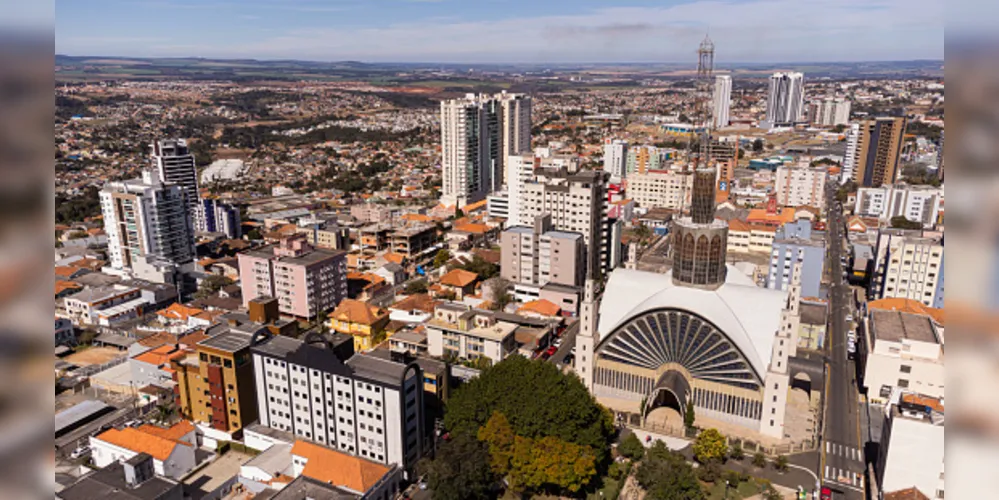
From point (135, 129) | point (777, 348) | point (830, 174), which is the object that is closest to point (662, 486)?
point (777, 348)

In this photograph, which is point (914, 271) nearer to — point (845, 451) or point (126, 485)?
point (845, 451)

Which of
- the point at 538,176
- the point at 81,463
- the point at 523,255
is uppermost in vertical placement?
the point at 538,176

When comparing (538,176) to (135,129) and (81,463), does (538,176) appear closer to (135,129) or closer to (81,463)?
(81,463)

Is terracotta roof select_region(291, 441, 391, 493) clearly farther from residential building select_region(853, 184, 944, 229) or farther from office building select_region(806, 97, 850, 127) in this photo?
office building select_region(806, 97, 850, 127)

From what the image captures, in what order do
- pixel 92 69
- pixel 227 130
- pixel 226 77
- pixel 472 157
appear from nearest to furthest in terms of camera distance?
pixel 472 157
pixel 227 130
pixel 92 69
pixel 226 77

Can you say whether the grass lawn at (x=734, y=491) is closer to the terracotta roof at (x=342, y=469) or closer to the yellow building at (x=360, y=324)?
the terracotta roof at (x=342, y=469)

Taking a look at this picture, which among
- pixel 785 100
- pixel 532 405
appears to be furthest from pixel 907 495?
pixel 785 100

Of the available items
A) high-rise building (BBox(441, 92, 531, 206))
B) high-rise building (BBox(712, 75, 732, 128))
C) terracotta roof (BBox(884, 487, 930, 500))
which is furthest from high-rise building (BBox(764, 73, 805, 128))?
terracotta roof (BBox(884, 487, 930, 500))

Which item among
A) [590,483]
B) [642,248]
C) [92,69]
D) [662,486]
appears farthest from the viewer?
[92,69]
